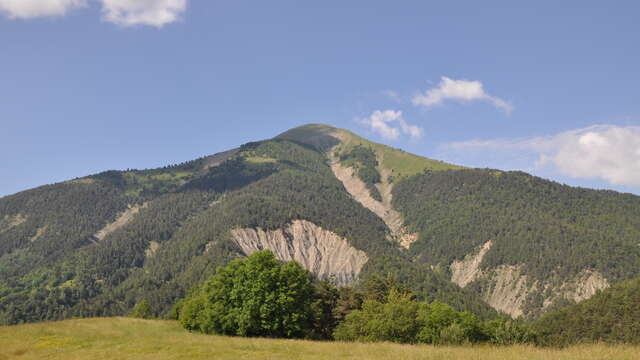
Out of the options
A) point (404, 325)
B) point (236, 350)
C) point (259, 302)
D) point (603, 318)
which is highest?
point (236, 350)

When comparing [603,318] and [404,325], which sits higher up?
[404,325]

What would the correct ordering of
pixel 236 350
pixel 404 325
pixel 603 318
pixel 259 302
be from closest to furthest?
pixel 236 350 < pixel 259 302 < pixel 404 325 < pixel 603 318

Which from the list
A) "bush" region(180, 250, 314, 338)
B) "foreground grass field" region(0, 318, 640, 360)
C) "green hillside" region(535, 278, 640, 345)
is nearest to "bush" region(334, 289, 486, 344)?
"bush" region(180, 250, 314, 338)

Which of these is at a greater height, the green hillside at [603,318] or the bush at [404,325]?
the bush at [404,325]

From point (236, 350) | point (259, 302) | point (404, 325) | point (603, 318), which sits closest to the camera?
point (236, 350)

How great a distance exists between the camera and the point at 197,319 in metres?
76.2

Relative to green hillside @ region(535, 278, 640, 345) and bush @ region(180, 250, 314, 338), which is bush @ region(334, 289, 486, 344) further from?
green hillside @ region(535, 278, 640, 345)

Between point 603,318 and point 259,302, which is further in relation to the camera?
point 603,318

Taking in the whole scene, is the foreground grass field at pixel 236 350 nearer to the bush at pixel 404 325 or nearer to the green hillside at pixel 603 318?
the bush at pixel 404 325

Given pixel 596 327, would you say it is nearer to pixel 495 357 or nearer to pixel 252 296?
pixel 252 296

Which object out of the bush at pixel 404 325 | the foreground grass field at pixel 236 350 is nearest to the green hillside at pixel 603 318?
the bush at pixel 404 325

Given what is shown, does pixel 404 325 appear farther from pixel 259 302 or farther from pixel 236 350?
pixel 236 350

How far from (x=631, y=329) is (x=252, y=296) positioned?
125 metres

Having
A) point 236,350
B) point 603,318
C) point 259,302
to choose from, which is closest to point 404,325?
point 259,302
